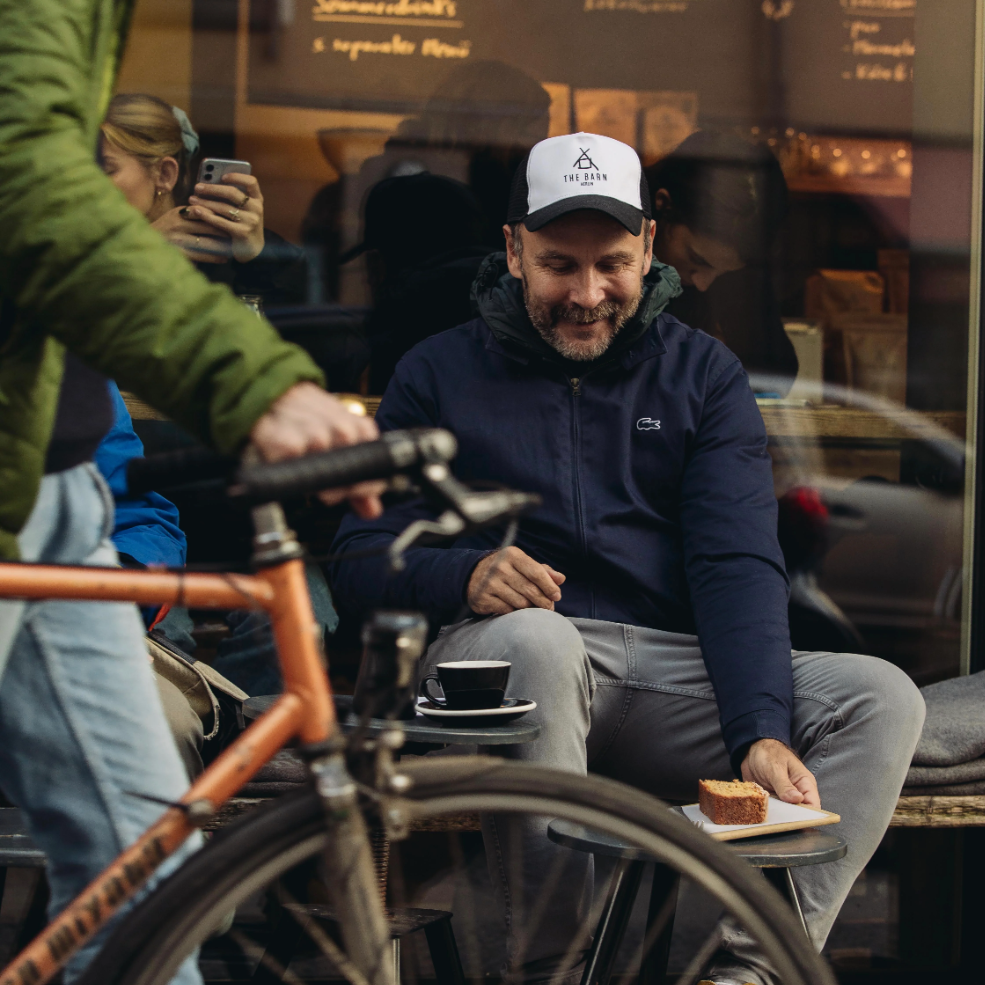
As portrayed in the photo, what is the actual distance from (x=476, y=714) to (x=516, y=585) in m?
0.43

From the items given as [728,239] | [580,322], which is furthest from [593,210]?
[728,239]

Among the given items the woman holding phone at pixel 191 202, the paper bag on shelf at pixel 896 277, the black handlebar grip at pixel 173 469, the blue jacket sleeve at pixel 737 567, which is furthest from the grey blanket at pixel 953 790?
the woman holding phone at pixel 191 202

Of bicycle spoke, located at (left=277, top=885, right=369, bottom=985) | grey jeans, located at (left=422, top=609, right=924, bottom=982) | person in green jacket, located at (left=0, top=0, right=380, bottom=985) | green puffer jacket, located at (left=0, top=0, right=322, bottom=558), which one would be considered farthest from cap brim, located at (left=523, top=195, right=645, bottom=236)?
bicycle spoke, located at (left=277, top=885, right=369, bottom=985)

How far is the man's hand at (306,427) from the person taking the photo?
1.27m

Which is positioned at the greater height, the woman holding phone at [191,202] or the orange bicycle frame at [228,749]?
the woman holding phone at [191,202]

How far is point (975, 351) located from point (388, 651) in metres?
2.51

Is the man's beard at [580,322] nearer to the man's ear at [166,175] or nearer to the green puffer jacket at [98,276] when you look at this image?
the man's ear at [166,175]

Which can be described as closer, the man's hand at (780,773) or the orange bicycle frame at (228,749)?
the orange bicycle frame at (228,749)

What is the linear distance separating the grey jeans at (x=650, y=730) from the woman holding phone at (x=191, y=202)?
133 centimetres

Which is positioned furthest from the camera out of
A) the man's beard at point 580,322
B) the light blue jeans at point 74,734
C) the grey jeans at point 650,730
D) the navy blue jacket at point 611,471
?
the man's beard at point 580,322

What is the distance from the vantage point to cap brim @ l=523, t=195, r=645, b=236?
2.58m

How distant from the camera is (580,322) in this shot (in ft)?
8.70

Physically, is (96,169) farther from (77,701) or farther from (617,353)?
(617,353)

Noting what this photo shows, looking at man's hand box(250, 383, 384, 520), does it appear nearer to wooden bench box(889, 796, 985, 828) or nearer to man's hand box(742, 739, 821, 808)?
man's hand box(742, 739, 821, 808)
